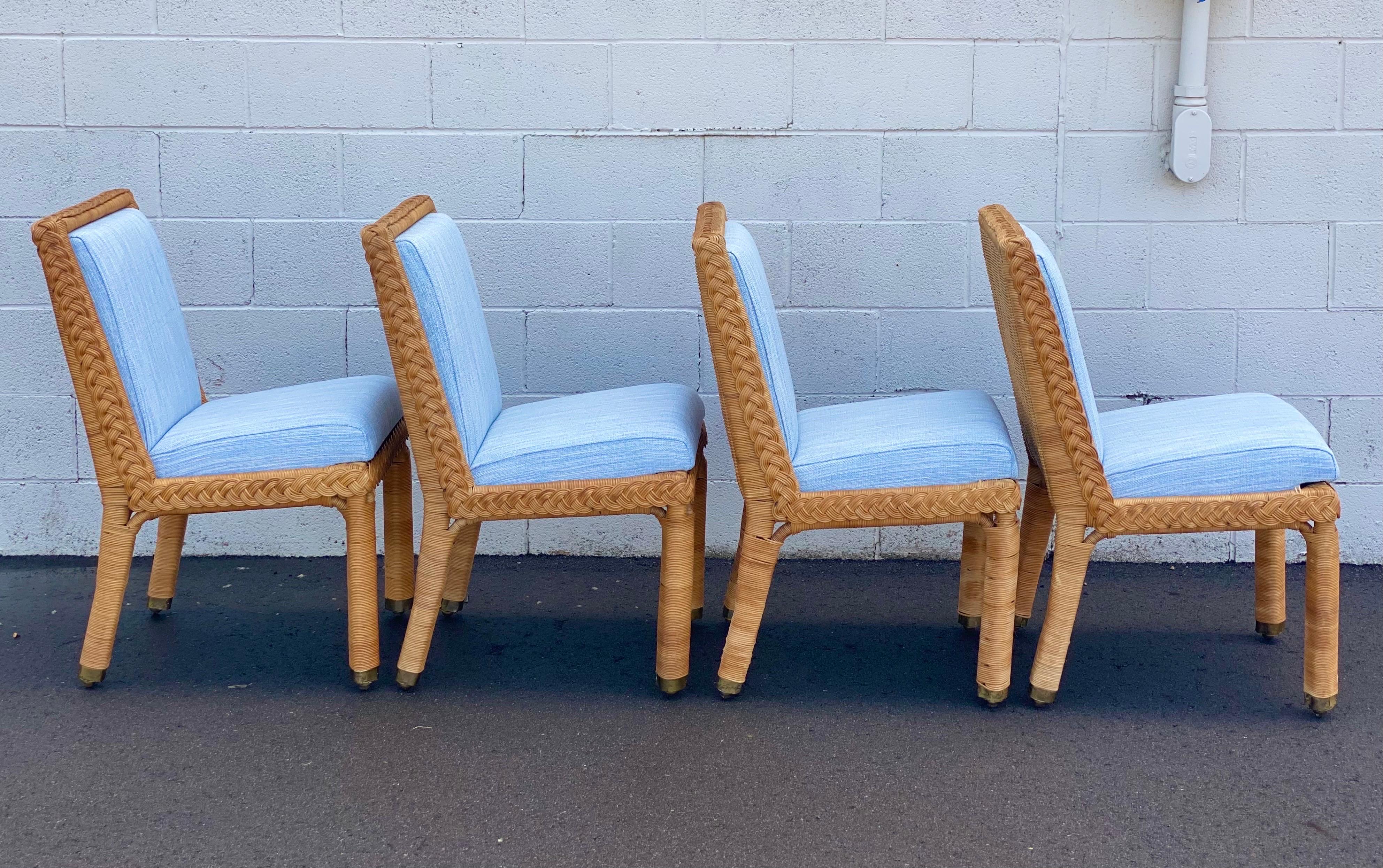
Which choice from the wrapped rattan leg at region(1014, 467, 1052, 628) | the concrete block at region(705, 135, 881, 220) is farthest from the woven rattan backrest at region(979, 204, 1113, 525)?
the concrete block at region(705, 135, 881, 220)

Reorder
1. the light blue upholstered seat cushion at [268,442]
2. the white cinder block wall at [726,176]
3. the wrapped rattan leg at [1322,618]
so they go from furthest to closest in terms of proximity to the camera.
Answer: the white cinder block wall at [726,176] < the light blue upholstered seat cushion at [268,442] < the wrapped rattan leg at [1322,618]

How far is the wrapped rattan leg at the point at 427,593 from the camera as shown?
261cm

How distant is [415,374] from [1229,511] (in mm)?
1441

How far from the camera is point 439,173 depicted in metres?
3.30

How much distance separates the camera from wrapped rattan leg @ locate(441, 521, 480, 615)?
3.05 metres

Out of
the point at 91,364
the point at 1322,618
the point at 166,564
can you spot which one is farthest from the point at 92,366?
the point at 1322,618

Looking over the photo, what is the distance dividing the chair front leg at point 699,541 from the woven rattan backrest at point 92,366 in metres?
1.04

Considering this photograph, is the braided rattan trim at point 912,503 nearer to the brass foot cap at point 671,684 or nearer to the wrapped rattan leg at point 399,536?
the brass foot cap at point 671,684

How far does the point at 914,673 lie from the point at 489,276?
138cm

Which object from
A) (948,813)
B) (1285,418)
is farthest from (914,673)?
(1285,418)

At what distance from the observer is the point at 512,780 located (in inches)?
90.5

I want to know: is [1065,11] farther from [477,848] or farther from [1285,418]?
[477,848]

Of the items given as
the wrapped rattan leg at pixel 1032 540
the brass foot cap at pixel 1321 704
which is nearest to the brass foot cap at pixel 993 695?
the wrapped rattan leg at pixel 1032 540

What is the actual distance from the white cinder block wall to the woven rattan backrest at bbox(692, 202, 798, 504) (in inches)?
31.5
